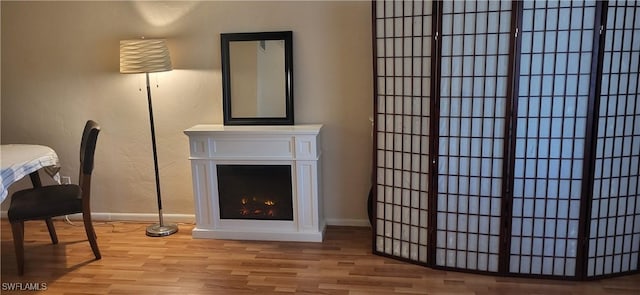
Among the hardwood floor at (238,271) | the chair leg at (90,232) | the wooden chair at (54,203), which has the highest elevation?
the wooden chair at (54,203)

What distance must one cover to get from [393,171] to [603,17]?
145cm

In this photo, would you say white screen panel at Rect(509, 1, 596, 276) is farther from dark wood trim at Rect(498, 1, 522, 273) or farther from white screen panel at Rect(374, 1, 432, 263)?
white screen panel at Rect(374, 1, 432, 263)

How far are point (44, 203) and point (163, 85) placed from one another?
1216 millimetres

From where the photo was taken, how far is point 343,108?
385cm

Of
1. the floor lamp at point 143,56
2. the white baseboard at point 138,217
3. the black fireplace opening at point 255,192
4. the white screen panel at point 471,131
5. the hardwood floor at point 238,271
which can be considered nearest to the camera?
the white screen panel at point 471,131

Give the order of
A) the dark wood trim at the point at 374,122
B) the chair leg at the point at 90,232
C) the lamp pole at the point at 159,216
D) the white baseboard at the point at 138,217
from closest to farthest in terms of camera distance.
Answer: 1. the dark wood trim at the point at 374,122
2. the chair leg at the point at 90,232
3. the lamp pole at the point at 159,216
4. the white baseboard at the point at 138,217

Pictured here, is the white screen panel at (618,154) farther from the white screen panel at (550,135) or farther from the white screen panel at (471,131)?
the white screen panel at (471,131)

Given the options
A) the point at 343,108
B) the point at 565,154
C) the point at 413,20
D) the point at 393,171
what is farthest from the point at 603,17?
the point at 343,108

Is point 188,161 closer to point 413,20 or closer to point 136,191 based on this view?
point 136,191

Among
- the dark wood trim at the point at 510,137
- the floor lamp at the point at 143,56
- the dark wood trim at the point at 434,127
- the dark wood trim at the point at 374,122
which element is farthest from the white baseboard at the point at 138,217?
the dark wood trim at the point at 510,137

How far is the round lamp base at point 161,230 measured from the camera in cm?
394

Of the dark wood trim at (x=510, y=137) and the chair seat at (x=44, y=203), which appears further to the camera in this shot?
the chair seat at (x=44, y=203)

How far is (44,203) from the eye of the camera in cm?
333

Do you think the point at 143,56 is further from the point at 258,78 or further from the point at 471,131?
the point at 471,131
